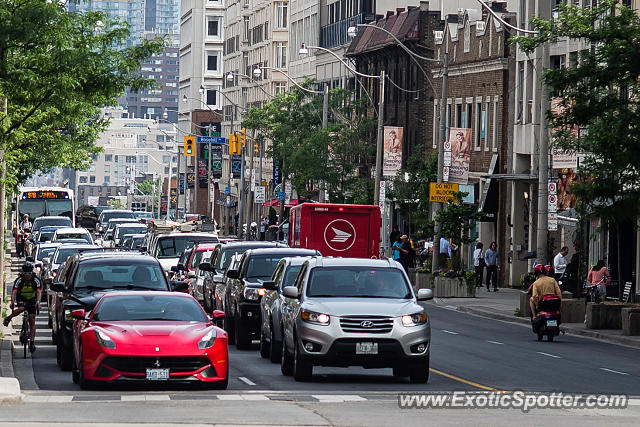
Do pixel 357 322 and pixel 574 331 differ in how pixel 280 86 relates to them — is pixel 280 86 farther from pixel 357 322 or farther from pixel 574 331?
pixel 357 322

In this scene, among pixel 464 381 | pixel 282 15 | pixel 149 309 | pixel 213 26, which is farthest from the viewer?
pixel 213 26

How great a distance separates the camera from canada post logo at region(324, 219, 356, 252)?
44531mm

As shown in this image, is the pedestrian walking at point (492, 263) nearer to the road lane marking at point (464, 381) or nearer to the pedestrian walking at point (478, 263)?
the pedestrian walking at point (478, 263)

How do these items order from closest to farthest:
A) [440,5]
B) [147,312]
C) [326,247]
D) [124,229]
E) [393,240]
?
[147,312] < [326,247] < [393,240] < [124,229] < [440,5]

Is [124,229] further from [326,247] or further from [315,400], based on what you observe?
[315,400]

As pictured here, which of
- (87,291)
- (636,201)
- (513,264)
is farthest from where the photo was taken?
(513,264)

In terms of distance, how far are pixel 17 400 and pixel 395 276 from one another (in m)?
6.20

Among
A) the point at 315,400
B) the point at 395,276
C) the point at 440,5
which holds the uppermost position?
the point at 440,5

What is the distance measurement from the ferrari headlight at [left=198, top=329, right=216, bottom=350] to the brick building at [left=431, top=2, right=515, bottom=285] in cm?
3653

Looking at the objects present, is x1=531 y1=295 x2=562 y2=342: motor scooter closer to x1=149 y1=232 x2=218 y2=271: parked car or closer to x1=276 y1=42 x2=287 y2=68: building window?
x1=149 y1=232 x2=218 y2=271: parked car

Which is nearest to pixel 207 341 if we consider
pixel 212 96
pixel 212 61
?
pixel 212 96

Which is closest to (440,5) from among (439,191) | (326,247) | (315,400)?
(439,191)

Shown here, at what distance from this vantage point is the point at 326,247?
44.9m

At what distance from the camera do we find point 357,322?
20281 millimetres
